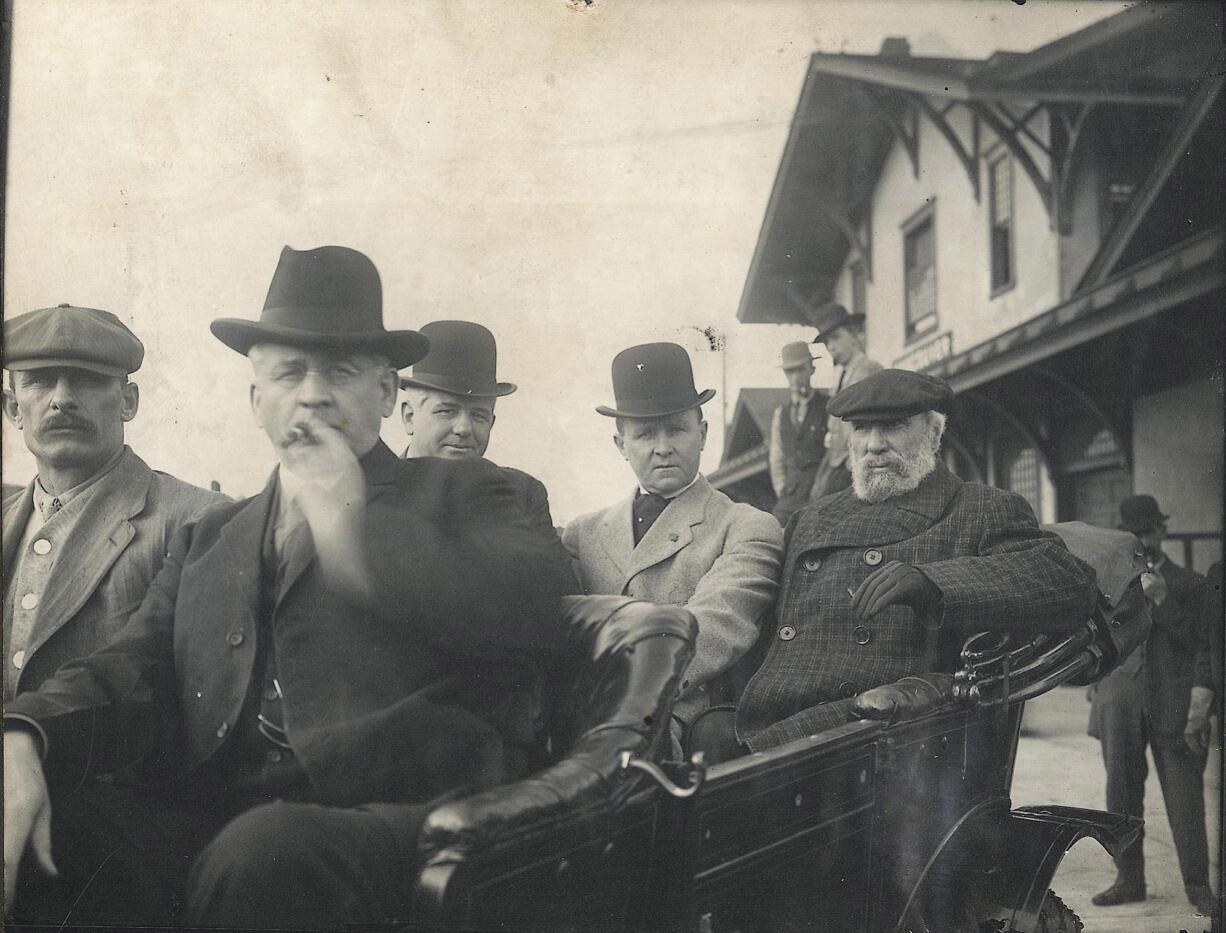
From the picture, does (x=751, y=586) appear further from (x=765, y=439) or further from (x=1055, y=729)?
(x=1055, y=729)

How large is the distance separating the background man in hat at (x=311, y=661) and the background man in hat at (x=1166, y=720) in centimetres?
179

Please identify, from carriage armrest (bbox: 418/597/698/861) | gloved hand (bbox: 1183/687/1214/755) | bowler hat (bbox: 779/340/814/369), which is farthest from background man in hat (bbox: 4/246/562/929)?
gloved hand (bbox: 1183/687/1214/755)

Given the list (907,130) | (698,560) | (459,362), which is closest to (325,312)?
(459,362)

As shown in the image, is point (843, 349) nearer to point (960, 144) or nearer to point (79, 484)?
point (960, 144)

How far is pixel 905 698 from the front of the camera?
2.62 m

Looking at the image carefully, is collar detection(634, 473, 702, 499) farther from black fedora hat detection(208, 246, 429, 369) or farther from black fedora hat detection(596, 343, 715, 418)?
black fedora hat detection(208, 246, 429, 369)

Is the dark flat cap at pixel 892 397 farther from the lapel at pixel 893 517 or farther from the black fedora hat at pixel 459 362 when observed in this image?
the black fedora hat at pixel 459 362

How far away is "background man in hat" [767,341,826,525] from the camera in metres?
3.12

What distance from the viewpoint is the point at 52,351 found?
9.52 ft

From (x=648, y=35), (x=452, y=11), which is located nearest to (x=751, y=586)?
(x=648, y=35)

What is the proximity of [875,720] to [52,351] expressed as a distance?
8.47 feet

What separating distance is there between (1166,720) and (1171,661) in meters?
0.19

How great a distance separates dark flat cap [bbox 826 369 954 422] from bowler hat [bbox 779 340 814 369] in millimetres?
192

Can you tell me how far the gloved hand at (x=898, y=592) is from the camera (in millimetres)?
2646
